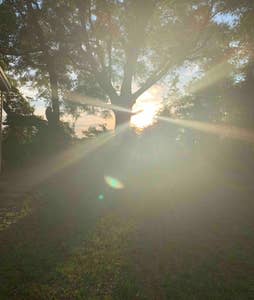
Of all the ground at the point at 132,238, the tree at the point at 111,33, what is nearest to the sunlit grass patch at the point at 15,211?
the ground at the point at 132,238

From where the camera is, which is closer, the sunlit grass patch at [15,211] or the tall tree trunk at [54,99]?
the sunlit grass patch at [15,211]

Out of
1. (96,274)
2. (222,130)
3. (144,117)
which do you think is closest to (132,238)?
(96,274)

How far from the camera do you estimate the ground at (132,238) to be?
4.56 meters

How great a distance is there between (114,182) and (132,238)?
5.89 meters

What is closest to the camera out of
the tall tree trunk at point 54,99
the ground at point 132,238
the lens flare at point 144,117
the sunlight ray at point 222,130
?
Result: the ground at point 132,238

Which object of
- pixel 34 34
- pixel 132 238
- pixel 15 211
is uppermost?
pixel 34 34

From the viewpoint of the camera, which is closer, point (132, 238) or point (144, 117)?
point (132, 238)

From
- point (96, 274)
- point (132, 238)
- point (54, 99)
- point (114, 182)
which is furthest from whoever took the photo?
point (54, 99)

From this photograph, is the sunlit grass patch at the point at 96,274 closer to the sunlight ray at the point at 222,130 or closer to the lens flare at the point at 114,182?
the lens flare at the point at 114,182

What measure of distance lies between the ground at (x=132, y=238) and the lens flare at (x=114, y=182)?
21 cm

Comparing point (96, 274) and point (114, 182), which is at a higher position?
point (96, 274)

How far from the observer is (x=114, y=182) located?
1226 cm

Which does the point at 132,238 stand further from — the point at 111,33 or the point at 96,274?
the point at 111,33

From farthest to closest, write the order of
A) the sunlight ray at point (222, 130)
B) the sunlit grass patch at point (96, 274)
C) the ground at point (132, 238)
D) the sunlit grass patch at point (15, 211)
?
the sunlight ray at point (222, 130)
the sunlit grass patch at point (15, 211)
the ground at point (132, 238)
the sunlit grass patch at point (96, 274)
